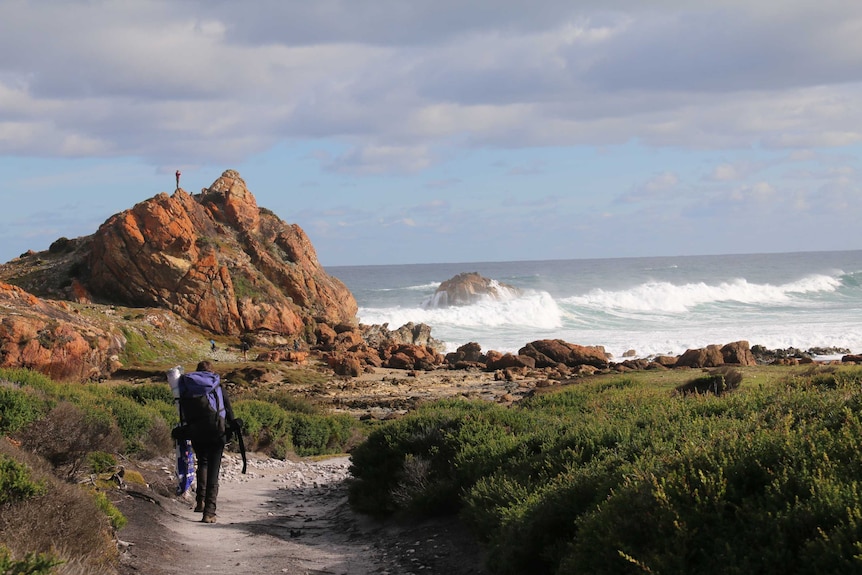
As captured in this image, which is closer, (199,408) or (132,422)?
(199,408)

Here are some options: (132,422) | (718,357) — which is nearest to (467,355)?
(718,357)

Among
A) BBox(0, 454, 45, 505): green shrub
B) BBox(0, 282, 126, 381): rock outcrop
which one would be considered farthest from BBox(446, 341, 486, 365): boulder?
BBox(0, 454, 45, 505): green shrub

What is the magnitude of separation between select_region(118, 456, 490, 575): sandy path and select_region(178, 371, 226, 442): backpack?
105 centimetres

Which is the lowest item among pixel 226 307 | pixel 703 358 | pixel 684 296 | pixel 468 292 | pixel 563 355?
pixel 563 355

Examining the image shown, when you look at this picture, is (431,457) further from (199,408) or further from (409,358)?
(409,358)

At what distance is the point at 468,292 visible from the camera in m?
76.4

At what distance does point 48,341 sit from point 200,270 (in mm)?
13163

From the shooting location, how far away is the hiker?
29.1ft

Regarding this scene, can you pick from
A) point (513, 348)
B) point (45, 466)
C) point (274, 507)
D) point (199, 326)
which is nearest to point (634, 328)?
point (513, 348)

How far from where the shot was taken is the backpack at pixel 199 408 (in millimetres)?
8859

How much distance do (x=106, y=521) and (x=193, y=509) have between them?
10.9 feet

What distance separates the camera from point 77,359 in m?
22.3

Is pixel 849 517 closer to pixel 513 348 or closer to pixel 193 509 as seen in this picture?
pixel 193 509

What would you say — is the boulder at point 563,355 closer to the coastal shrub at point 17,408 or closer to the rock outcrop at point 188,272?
the rock outcrop at point 188,272
